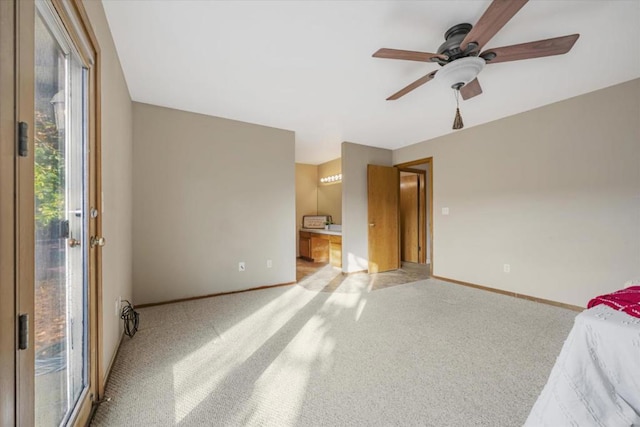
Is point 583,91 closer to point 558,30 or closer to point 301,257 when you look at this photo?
point 558,30

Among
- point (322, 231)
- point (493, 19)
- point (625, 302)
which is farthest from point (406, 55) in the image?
point (322, 231)

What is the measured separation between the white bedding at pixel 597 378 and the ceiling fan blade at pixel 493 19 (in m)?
1.46

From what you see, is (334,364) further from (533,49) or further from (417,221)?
(417,221)

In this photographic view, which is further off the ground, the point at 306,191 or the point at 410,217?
the point at 306,191

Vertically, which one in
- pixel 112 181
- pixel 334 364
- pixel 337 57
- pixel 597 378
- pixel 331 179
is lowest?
pixel 334 364

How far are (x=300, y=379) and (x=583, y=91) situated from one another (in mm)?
3976

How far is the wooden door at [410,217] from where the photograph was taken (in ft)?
19.0

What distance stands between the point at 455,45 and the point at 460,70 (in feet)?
0.55

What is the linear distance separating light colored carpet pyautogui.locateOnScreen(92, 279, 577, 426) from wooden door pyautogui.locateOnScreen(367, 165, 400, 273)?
1751mm

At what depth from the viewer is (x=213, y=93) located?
280 centimetres

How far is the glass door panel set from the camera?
97 centimetres

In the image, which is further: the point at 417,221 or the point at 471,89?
the point at 417,221

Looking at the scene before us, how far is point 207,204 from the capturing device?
10.9 feet

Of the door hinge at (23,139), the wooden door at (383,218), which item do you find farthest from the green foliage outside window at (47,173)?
the wooden door at (383,218)
